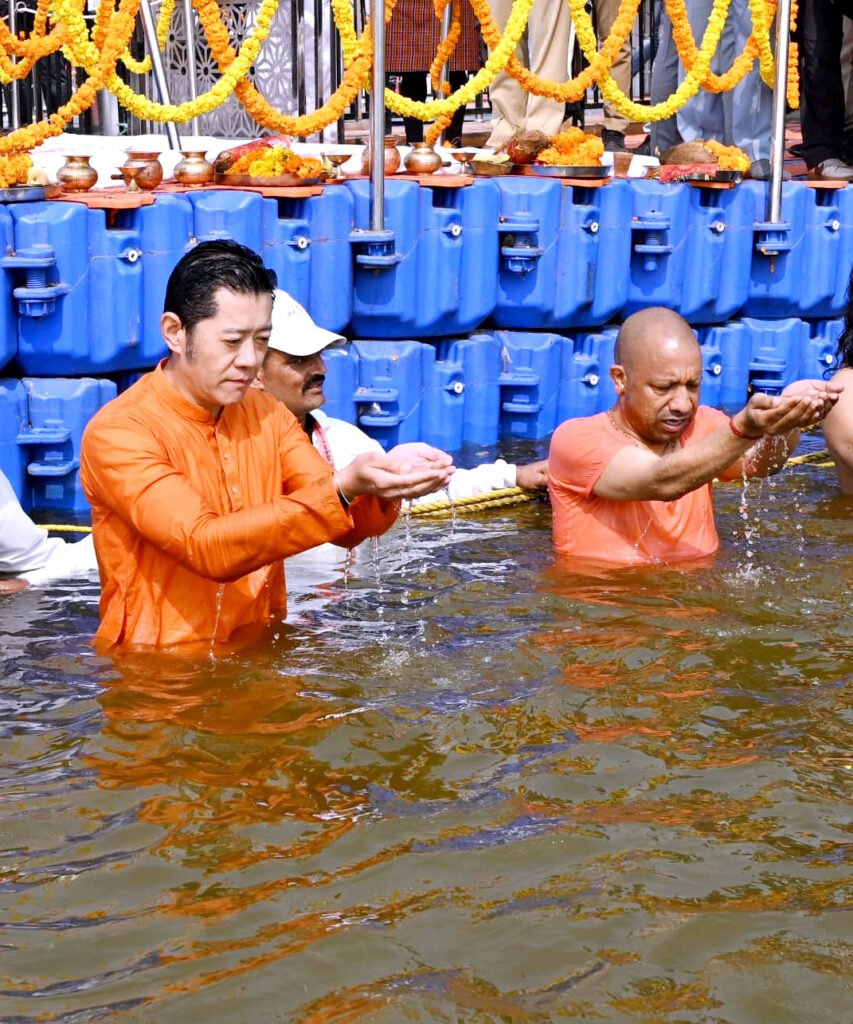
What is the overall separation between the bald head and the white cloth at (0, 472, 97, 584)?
206 centimetres

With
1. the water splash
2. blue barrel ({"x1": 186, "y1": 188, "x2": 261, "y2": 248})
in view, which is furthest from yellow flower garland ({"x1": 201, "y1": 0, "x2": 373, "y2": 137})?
the water splash

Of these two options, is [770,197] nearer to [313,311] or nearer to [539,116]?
[539,116]

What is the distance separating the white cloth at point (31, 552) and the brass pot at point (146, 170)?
241cm

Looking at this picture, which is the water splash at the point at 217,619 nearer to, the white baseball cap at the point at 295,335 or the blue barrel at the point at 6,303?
the white baseball cap at the point at 295,335

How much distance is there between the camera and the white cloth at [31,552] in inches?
225

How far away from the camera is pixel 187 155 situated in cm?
806

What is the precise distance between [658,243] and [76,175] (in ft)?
11.2

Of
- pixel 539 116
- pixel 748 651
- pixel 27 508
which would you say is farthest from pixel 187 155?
pixel 748 651

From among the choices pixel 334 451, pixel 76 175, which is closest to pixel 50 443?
pixel 76 175

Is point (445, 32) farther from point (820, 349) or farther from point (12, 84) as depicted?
point (820, 349)

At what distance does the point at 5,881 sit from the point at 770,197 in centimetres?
713

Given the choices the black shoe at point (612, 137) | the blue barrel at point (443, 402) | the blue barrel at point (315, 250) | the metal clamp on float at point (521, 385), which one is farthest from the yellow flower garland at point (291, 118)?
the black shoe at point (612, 137)

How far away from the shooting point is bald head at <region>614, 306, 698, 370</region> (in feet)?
18.5

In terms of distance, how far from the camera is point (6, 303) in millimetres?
6746
